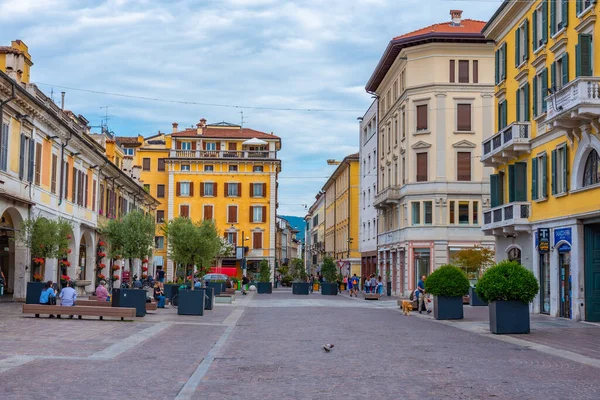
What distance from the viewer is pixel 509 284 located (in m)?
20.7

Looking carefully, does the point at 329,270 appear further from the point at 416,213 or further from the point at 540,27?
the point at 540,27

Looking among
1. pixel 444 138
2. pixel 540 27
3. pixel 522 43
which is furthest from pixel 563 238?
pixel 444 138

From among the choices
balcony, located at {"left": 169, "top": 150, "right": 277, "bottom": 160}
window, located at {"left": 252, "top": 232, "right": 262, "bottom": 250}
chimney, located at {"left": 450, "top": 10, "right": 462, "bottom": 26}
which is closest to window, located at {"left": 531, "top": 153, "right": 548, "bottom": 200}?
chimney, located at {"left": 450, "top": 10, "right": 462, "bottom": 26}

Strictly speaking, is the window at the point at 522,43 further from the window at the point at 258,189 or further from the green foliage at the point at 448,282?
the window at the point at 258,189

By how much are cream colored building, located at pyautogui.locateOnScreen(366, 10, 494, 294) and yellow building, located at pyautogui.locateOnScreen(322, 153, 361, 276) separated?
2121 cm

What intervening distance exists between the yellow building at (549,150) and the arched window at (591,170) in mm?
32

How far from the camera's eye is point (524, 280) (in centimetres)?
2073

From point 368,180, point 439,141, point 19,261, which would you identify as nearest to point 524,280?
point 19,261

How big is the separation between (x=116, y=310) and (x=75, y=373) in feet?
38.0

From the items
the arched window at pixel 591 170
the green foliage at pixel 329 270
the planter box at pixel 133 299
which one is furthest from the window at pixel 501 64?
the green foliage at pixel 329 270

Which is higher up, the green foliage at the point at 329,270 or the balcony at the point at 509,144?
the balcony at the point at 509,144

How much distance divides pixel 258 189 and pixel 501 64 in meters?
50.8

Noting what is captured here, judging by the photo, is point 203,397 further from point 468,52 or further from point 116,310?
point 468,52

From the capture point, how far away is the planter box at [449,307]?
27281 mm
